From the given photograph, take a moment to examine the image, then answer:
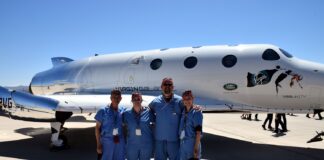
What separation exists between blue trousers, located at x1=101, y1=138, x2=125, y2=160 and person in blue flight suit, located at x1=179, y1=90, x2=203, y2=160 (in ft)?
3.28

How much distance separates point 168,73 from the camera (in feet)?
32.9

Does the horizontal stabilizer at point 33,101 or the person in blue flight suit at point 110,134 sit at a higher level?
the horizontal stabilizer at point 33,101

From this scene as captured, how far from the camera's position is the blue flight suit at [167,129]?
5031mm

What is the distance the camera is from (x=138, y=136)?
5.02 m

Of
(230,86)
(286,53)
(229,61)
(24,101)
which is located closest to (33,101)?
(24,101)

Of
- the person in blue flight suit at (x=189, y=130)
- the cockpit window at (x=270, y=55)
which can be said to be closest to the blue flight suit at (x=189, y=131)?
the person in blue flight suit at (x=189, y=130)

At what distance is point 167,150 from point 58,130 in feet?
15.1

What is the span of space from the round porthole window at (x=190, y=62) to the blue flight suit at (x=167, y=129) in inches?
183

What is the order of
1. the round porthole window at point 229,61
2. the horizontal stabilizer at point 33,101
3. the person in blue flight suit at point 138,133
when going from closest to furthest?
the person in blue flight suit at point 138,133, the horizontal stabilizer at point 33,101, the round porthole window at point 229,61

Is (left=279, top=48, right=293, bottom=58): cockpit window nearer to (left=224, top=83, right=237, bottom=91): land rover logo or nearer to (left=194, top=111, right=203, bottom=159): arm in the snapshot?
(left=224, top=83, right=237, bottom=91): land rover logo

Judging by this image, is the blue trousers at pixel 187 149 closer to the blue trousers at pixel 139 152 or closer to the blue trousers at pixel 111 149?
the blue trousers at pixel 139 152

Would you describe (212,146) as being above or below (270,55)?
below

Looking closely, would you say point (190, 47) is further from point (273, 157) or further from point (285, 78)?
point (273, 157)

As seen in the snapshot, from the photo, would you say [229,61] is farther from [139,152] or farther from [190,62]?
[139,152]
